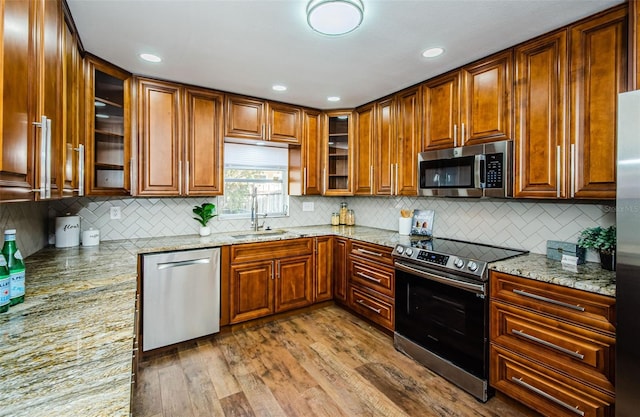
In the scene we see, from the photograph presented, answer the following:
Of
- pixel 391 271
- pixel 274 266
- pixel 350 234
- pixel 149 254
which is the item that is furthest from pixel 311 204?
pixel 149 254

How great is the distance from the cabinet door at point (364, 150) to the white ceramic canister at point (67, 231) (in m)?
2.82

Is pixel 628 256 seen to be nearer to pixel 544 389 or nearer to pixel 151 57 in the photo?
pixel 544 389

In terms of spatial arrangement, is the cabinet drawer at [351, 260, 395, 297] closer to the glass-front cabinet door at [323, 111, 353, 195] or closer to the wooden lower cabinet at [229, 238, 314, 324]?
the wooden lower cabinet at [229, 238, 314, 324]

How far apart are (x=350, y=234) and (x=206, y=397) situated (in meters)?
2.06

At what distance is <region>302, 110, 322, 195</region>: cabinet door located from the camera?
12.3 feet

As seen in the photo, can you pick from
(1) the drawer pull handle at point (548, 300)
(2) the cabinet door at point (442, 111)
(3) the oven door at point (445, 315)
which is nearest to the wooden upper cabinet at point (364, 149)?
(2) the cabinet door at point (442, 111)

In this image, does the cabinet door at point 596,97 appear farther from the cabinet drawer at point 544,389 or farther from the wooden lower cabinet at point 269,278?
the wooden lower cabinet at point 269,278

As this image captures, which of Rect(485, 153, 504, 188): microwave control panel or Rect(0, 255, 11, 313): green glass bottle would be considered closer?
Rect(0, 255, 11, 313): green glass bottle

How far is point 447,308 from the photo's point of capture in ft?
7.50

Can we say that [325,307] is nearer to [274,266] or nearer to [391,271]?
[274,266]

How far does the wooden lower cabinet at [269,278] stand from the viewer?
3.00 m

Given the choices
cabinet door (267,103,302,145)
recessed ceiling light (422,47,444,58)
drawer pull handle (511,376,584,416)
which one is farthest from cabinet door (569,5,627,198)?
cabinet door (267,103,302,145)

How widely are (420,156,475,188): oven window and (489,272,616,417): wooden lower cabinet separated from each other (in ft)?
2.81

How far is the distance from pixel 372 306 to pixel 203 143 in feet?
7.94
